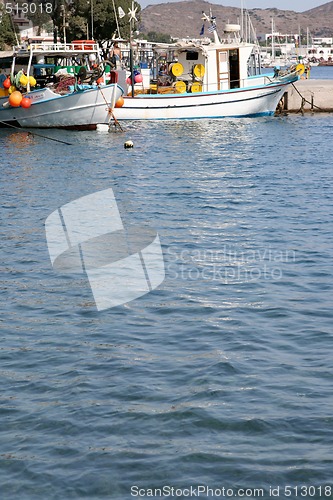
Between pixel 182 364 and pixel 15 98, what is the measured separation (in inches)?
1033

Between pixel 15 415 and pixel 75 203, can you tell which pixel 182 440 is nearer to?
pixel 15 415

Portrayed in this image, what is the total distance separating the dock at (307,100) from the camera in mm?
42219

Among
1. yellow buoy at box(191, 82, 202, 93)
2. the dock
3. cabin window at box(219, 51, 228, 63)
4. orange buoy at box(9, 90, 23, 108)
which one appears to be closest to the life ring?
yellow buoy at box(191, 82, 202, 93)

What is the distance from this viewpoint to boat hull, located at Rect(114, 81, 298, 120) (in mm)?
38062

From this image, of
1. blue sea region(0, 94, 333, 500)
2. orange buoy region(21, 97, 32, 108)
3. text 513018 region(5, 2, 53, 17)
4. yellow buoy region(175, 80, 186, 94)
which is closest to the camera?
blue sea region(0, 94, 333, 500)

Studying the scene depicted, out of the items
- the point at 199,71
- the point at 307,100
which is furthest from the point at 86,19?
the point at 199,71

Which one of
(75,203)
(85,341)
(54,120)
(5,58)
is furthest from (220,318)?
(5,58)

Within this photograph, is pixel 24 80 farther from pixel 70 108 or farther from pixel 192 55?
pixel 192 55

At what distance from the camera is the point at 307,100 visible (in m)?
42.9

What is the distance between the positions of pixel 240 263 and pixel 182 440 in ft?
18.6

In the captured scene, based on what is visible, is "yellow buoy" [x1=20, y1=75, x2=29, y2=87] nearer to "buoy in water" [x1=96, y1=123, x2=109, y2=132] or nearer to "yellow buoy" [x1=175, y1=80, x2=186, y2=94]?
"buoy in water" [x1=96, y1=123, x2=109, y2=132]

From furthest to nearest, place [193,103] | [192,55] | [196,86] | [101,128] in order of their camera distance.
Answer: [192,55]
[196,86]
[193,103]
[101,128]

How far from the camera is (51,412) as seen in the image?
7.55 m

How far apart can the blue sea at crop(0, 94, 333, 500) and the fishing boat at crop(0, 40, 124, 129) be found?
16.1 metres
